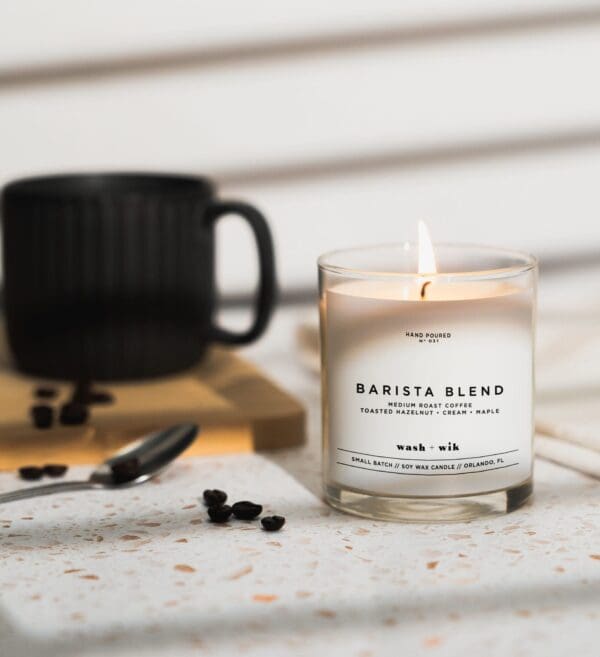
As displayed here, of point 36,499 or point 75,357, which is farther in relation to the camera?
point 75,357

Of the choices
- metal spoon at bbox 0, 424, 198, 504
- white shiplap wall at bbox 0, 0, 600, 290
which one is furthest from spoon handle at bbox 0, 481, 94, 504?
white shiplap wall at bbox 0, 0, 600, 290

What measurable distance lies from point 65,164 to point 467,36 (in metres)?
0.43

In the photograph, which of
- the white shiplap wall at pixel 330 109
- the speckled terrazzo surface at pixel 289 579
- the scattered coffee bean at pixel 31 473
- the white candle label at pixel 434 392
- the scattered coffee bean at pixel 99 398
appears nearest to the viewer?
the speckled terrazzo surface at pixel 289 579

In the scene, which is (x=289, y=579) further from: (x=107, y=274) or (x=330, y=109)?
(x=330, y=109)

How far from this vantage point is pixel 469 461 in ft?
1.85

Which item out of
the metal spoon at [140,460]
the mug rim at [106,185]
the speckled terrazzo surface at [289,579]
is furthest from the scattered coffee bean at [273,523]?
the mug rim at [106,185]

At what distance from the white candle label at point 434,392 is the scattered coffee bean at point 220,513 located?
0.24 ft

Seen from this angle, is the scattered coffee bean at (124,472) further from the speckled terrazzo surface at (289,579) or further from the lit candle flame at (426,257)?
the lit candle flame at (426,257)

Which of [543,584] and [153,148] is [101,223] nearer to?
[153,148]

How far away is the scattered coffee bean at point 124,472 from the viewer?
2.14 feet

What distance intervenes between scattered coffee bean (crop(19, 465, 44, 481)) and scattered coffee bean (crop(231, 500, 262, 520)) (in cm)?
15

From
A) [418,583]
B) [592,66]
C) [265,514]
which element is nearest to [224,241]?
[592,66]

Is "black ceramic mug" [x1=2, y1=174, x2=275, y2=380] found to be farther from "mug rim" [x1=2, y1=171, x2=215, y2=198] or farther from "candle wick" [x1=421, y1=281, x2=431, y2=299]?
"candle wick" [x1=421, y1=281, x2=431, y2=299]

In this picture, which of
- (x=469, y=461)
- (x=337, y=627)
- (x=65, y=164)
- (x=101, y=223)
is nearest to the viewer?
(x=337, y=627)
